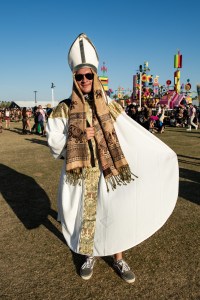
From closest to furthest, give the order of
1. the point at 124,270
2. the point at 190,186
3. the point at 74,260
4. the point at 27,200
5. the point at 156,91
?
the point at 124,270, the point at 74,260, the point at 27,200, the point at 190,186, the point at 156,91

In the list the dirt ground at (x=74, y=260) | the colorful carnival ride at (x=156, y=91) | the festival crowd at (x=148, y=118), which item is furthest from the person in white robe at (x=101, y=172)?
the colorful carnival ride at (x=156, y=91)

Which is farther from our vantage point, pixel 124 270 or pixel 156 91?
pixel 156 91

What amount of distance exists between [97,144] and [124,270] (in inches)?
53.3

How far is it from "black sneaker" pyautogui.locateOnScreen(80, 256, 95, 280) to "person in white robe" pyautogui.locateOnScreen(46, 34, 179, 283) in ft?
0.03

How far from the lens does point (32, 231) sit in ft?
12.8

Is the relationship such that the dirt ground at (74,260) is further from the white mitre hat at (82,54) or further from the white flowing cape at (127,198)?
the white mitre hat at (82,54)

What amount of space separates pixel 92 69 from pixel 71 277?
219cm

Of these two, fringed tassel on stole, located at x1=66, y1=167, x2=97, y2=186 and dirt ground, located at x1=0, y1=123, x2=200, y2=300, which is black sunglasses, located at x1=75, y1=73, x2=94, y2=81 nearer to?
fringed tassel on stole, located at x1=66, y1=167, x2=97, y2=186

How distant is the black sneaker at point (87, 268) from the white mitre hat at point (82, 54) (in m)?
2.04

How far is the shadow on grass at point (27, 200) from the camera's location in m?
4.18

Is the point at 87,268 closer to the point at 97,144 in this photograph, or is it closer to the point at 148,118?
the point at 97,144

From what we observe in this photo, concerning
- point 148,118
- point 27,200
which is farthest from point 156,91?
point 27,200

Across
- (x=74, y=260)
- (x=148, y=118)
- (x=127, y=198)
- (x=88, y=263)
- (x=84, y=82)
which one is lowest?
(x=74, y=260)

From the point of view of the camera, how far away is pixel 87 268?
9.54 ft
